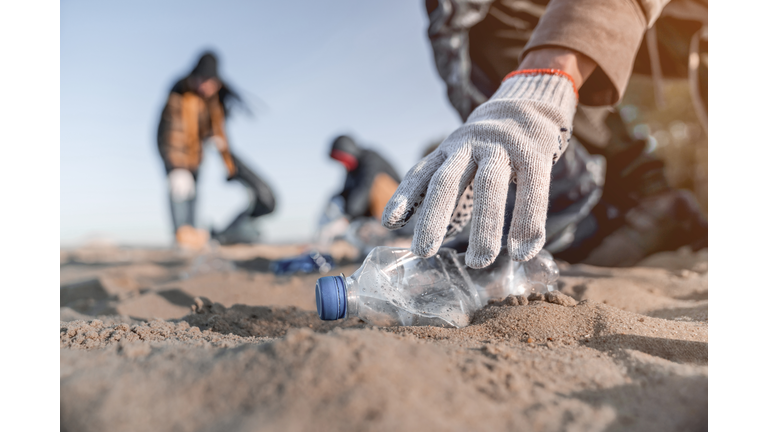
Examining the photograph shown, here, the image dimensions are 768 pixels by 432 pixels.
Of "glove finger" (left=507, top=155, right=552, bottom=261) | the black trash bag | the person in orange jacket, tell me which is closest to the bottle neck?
"glove finger" (left=507, top=155, right=552, bottom=261)

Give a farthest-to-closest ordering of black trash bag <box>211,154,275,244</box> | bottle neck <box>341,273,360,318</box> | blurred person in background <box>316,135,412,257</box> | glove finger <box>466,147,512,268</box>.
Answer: black trash bag <box>211,154,275,244</box> → blurred person in background <box>316,135,412,257</box> → bottle neck <box>341,273,360,318</box> → glove finger <box>466,147,512,268</box>

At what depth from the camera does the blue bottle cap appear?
122cm

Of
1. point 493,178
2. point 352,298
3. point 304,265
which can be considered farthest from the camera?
point 304,265

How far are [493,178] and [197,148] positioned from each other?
5.94 m

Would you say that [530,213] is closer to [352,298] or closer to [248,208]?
[352,298]

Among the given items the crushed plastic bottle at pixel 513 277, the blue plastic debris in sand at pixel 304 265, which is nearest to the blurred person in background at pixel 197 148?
the blue plastic debris in sand at pixel 304 265

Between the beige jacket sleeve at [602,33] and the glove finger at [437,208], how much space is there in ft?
2.35

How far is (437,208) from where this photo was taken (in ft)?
3.95

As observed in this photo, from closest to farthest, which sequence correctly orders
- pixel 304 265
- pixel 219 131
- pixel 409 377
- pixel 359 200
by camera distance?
pixel 409 377 → pixel 304 265 → pixel 359 200 → pixel 219 131

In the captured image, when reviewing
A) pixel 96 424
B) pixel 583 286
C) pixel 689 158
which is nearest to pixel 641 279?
pixel 583 286

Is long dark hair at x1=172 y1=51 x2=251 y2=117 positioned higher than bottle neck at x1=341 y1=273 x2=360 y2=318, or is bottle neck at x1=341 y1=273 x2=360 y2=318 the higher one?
long dark hair at x1=172 y1=51 x2=251 y2=117

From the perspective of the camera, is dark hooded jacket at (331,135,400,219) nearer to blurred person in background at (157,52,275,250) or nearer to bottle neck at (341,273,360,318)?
blurred person in background at (157,52,275,250)

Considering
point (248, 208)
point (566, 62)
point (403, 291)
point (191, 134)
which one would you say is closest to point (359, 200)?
point (248, 208)

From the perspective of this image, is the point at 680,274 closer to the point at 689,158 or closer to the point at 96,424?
the point at 96,424
